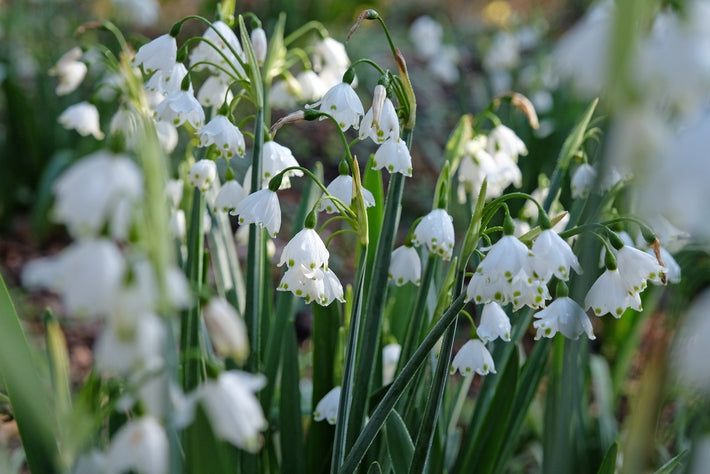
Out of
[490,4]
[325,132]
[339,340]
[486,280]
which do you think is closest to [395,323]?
[339,340]

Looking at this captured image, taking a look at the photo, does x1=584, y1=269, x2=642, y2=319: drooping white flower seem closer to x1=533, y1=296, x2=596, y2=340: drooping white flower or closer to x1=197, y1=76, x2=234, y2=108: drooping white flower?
x1=533, y1=296, x2=596, y2=340: drooping white flower

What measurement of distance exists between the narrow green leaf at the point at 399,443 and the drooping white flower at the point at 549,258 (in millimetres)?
427

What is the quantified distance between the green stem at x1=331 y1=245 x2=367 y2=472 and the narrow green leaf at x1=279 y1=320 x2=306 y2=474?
0.28m

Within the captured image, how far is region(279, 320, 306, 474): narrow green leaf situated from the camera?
63.6 inches

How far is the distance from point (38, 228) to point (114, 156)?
11.0 feet

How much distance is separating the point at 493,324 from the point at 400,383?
0.86ft

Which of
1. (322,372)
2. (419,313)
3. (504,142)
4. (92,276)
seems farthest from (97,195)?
(504,142)

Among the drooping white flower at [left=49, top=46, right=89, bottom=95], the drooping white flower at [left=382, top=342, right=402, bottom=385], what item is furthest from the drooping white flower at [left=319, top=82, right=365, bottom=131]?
the drooping white flower at [left=49, top=46, right=89, bottom=95]

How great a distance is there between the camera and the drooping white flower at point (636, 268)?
1.24 metres

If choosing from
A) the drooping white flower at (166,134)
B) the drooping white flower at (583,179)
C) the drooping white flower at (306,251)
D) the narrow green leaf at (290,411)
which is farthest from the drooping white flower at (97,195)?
the drooping white flower at (583,179)

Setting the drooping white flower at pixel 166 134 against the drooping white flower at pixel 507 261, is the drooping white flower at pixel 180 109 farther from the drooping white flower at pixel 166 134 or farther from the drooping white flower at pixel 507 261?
the drooping white flower at pixel 507 261

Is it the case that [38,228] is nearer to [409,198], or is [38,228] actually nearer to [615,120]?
[409,198]

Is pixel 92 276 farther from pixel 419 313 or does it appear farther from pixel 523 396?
pixel 523 396

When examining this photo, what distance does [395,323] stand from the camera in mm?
2008
